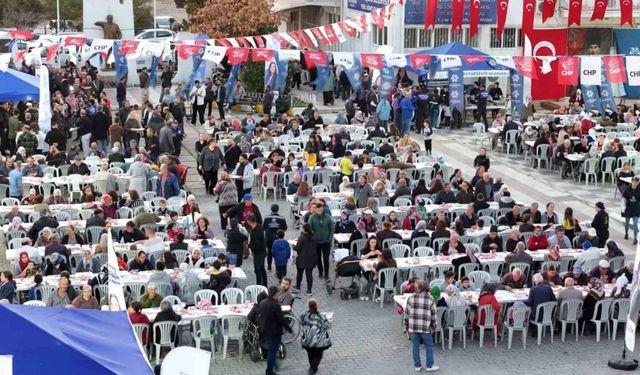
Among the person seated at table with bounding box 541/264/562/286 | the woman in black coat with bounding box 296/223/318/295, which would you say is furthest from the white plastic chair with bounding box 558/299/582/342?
the woman in black coat with bounding box 296/223/318/295

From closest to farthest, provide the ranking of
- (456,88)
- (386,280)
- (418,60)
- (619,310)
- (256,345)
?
(256,345) < (619,310) < (386,280) < (418,60) < (456,88)

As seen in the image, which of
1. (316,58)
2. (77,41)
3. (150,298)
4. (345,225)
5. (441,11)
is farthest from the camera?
(441,11)

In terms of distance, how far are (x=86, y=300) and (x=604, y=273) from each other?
831 cm

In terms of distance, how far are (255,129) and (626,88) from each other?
17610mm

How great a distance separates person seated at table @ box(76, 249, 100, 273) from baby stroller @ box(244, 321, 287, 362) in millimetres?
3216

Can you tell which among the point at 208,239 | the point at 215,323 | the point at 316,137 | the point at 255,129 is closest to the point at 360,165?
the point at 316,137

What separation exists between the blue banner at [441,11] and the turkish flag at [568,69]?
11356mm

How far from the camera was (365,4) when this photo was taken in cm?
4381

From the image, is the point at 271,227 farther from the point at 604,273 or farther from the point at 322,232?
the point at 604,273

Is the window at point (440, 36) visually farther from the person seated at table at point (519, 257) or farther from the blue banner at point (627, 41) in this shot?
the person seated at table at point (519, 257)

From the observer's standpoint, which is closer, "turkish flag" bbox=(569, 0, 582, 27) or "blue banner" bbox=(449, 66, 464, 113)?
"blue banner" bbox=(449, 66, 464, 113)

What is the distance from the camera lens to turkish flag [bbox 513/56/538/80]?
1208 inches

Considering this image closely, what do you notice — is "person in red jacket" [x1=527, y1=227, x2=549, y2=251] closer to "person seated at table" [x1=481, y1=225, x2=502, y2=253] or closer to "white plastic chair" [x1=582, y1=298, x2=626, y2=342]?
"person seated at table" [x1=481, y1=225, x2=502, y2=253]

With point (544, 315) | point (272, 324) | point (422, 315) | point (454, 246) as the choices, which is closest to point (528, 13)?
point (454, 246)
